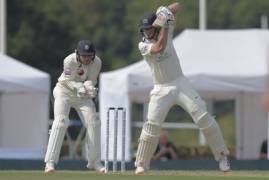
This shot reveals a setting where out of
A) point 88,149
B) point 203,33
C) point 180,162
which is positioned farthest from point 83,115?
point 203,33

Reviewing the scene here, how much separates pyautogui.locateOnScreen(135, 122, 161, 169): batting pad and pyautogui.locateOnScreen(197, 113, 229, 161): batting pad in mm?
603

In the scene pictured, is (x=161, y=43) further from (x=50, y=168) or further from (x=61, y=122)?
(x=50, y=168)

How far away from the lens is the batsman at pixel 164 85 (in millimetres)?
18609

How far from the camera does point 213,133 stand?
18.9m

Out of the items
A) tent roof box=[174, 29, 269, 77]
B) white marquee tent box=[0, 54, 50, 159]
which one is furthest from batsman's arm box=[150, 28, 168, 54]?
tent roof box=[174, 29, 269, 77]

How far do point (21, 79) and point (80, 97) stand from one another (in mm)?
9404

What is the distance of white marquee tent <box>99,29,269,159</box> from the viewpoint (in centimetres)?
2830

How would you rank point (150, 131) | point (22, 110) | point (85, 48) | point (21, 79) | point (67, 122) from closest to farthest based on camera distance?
1. point (150, 131)
2. point (85, 48)
3. point (67, 122)
4. point (21, 79)
5. point (22, 110)

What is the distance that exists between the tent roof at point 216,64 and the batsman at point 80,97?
8.57 metres

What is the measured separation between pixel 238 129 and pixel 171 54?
13.2 metres

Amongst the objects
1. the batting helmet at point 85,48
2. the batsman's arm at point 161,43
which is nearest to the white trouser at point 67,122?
Result: the batting helmet at point 85,48

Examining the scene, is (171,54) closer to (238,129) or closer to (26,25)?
(238,129)

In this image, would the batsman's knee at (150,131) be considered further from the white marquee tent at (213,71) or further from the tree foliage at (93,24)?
the tree foliage at (93,24)

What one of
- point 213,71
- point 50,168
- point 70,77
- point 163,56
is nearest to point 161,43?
point 163,56
